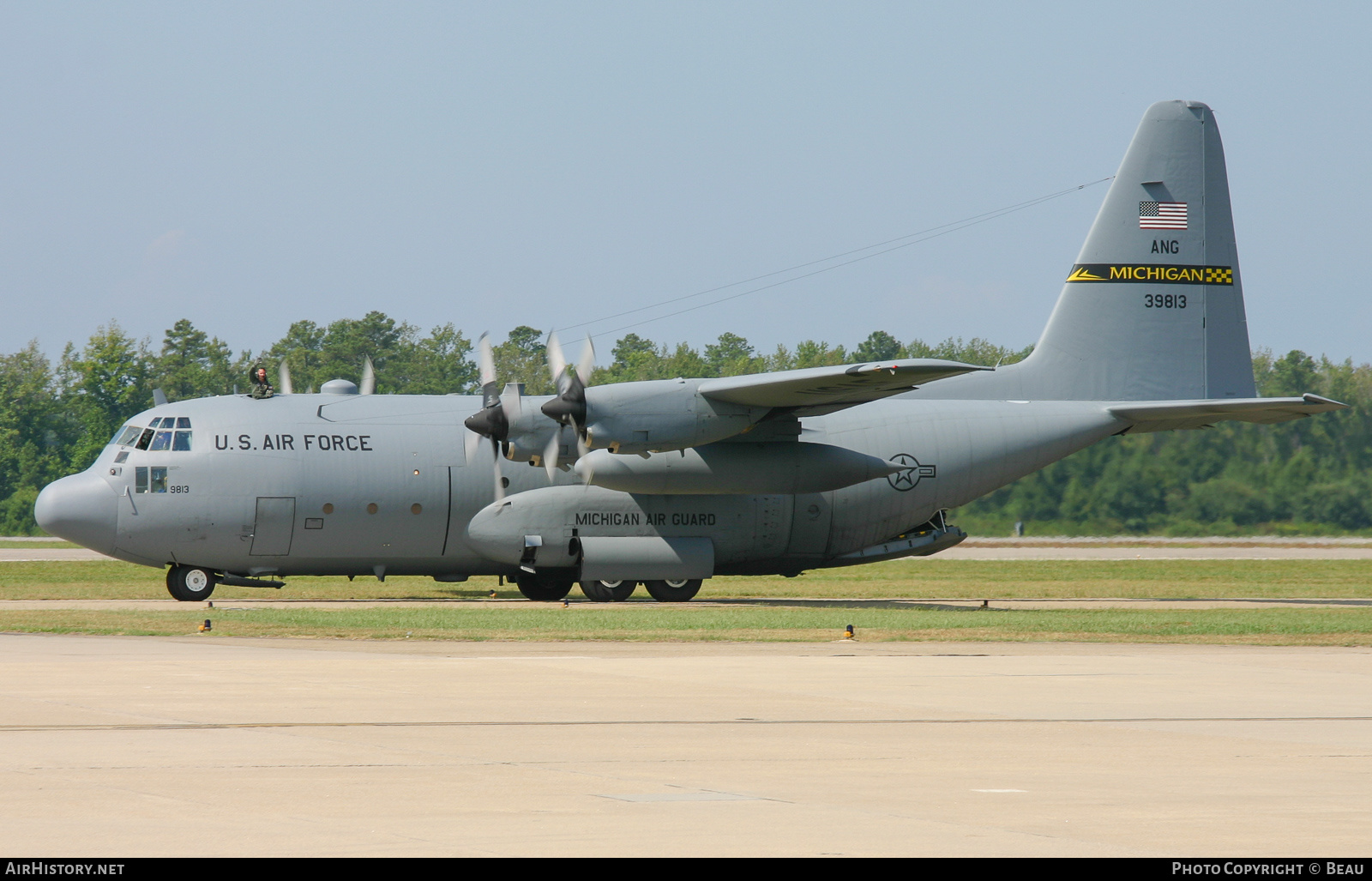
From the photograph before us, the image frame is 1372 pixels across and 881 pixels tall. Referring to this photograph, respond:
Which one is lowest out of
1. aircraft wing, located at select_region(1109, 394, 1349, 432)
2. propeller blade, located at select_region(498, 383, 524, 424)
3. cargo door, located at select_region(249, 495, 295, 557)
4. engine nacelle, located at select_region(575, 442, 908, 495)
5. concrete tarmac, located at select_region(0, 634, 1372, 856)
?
concrete tarmac, located at select_region(0, 634, 1372, 856)

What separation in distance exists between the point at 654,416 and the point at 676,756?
1588 centimetres

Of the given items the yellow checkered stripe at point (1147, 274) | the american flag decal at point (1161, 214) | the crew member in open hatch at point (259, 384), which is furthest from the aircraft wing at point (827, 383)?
the crew member in open hatch at point (259, 384)

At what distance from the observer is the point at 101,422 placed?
275 feet

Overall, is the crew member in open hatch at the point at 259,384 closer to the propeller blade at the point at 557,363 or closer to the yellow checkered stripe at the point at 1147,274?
the propeller blade at the point at 557,363

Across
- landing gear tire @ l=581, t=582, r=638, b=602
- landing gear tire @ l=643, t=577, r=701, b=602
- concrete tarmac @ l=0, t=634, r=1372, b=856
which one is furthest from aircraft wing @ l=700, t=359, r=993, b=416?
concrete tarmac @ l=0, t=634, r=1372, b=856

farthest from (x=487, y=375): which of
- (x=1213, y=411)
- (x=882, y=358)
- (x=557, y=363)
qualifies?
(x=882, y=358)

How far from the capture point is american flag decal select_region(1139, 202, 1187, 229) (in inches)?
1257

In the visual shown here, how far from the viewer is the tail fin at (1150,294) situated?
Result: 105ft

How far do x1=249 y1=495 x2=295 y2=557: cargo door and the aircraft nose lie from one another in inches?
94.8

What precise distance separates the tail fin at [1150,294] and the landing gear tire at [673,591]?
6783mm

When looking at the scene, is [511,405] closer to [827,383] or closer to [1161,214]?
[827,383]

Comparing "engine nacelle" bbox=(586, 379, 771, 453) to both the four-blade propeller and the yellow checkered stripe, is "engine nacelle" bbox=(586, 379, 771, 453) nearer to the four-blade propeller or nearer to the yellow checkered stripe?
the four-blade propeller
